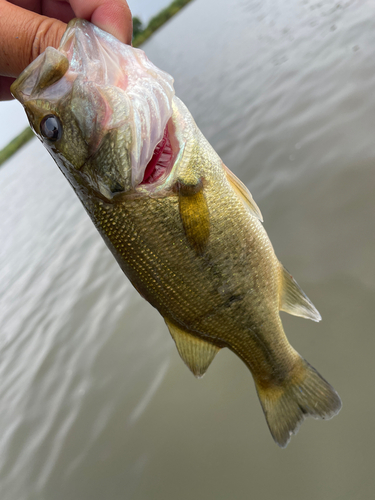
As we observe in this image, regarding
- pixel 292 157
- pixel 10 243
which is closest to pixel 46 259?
pixel 10 243

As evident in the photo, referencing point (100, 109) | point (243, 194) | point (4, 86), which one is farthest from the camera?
point (4, 86)

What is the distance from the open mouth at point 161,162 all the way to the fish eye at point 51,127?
1.32 feet

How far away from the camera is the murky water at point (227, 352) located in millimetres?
2502

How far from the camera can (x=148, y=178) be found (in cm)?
148

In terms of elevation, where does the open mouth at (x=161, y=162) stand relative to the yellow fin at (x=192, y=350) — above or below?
above

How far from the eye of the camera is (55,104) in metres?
1.40

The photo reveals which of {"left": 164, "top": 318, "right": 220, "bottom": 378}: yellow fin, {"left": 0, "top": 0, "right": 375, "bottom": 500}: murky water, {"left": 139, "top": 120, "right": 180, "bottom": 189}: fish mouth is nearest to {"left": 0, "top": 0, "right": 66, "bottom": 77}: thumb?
{"left": 139, "top": 120, "right": 180, "bottom": 189}: fish mouth

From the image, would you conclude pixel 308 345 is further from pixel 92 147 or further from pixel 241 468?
pixel 92 147

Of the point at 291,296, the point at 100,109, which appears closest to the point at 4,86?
the point at 100,109

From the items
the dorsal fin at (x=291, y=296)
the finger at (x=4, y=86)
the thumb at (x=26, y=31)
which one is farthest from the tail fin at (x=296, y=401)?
the finger at (x=4, y=86)

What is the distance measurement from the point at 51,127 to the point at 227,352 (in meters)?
2.60

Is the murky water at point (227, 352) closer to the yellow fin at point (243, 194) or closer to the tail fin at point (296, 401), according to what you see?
the tail fin at point (296, 401)

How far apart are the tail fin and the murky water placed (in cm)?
81

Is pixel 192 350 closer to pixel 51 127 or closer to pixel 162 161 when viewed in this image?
pixel 162 161
